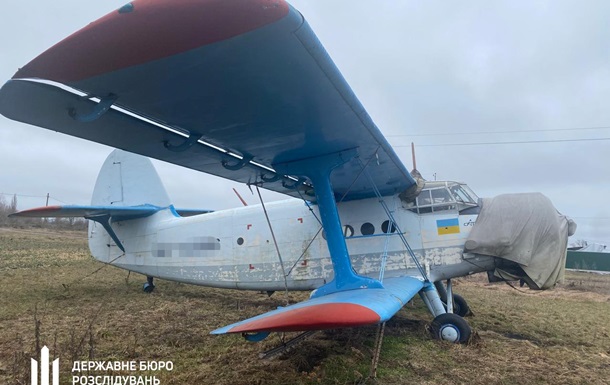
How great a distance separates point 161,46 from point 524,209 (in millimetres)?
6010

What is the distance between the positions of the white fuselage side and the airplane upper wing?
217 centimetres

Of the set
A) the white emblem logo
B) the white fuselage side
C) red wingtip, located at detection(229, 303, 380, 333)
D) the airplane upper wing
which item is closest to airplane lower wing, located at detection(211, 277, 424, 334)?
red wingtip, located at detection(229, 303, 380, 333)

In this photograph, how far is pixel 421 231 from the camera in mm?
6656

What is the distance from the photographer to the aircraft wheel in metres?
5.45

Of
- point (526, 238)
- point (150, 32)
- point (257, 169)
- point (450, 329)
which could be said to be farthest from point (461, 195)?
point (150, 32)

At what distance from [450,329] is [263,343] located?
2.76m

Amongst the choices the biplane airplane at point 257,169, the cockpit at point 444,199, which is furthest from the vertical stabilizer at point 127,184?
the cockpit at point 444,199

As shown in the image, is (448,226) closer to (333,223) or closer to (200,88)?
(333,223)

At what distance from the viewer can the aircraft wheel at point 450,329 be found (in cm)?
545

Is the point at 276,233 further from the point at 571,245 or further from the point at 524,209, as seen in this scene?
the point at 571,245

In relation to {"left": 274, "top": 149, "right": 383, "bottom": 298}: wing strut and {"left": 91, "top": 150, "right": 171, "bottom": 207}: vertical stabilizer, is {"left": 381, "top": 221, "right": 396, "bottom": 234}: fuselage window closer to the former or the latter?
{"left": 274, "top": 149, "right": 383, "bottom": 298}: wing strut

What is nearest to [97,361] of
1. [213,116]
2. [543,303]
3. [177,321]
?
[177,321]

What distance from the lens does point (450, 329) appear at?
218 inches

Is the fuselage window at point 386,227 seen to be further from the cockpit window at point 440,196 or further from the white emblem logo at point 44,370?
the white emblem logo at point 44,370
